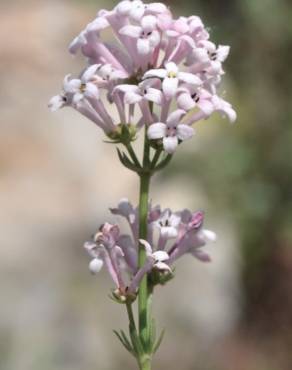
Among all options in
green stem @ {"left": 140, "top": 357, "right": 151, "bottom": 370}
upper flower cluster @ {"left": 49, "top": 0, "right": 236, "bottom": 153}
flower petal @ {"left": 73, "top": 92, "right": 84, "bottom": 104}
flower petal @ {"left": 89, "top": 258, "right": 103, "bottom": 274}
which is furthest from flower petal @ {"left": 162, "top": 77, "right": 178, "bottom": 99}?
green stem @ {"left": 140, "top": 357, "right": 151, "bottom": 370}

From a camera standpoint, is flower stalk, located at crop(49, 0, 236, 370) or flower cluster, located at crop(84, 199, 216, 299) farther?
flower cluster, located at crop(84, 199, 216, 299)

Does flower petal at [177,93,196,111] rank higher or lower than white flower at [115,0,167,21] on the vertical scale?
lower

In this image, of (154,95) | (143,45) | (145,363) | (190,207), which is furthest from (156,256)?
(190,207)

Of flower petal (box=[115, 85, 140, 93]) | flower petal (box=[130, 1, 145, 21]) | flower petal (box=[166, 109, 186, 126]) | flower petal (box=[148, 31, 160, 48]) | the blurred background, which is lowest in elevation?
the blurred background

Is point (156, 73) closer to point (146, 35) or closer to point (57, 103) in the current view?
point (146, 35)

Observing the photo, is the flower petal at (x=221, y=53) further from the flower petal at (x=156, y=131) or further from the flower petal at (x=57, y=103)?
the flower petal at (x=57, y=103)

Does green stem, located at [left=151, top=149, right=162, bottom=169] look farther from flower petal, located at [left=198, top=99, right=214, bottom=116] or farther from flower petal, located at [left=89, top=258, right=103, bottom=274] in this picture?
flower petal, located at [left=89, top=258, right=103, bottom=274]

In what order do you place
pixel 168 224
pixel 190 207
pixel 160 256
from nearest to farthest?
1. pixel 160 256
2. pixel 168 224
3. pixel 190 207
